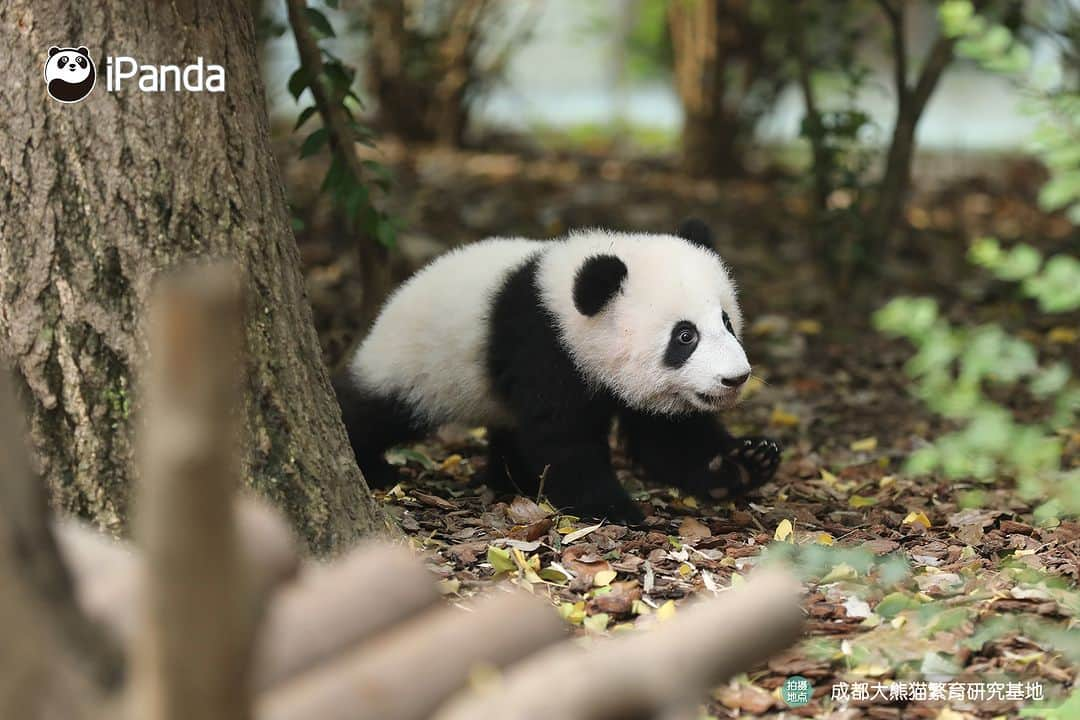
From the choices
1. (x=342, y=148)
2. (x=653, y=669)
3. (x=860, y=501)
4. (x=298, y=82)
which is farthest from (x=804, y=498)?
(x=653, y=669)

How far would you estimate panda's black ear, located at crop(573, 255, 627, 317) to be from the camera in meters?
5.12

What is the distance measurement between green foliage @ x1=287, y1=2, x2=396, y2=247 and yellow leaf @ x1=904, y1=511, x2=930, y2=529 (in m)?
2.89

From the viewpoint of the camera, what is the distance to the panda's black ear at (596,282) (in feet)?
16.8

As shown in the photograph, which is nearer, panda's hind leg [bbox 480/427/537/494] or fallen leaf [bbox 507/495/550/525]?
fallen leaf [bbox 507/495/550/525]

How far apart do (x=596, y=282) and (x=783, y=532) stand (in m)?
1.28

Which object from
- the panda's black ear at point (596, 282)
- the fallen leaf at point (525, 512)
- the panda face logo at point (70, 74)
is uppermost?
the panda face logo at point (70, 74)

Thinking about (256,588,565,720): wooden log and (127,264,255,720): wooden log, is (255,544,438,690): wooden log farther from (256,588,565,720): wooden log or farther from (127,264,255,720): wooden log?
(127,264,255,720): wooden log

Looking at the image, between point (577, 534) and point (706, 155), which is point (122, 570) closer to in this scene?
point (577, 534)

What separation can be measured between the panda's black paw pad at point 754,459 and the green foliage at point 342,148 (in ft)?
7.00

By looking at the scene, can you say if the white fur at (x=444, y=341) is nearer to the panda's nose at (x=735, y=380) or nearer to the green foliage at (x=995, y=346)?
the panda's nose at (x=735, y=380)

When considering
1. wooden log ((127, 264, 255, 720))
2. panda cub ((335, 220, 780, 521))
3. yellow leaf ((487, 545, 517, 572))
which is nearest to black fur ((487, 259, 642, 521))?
panda cub ((335, 220, 780, 521))

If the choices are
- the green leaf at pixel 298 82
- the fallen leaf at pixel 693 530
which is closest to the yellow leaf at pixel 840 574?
the fallen leaf at pixel 693 530

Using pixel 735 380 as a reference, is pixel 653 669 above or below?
below

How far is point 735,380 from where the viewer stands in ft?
16.6
